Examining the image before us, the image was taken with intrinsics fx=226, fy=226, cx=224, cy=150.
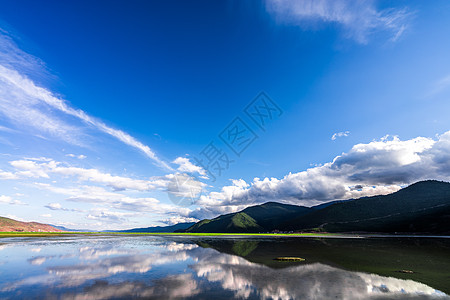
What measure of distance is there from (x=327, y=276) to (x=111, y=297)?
22.7 meters

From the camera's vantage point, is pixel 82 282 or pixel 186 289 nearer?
pixel 186 289

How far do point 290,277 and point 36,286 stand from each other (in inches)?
998

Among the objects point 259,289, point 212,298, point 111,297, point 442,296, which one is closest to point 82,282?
point 111,297

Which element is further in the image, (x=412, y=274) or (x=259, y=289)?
(x=412, y=274)

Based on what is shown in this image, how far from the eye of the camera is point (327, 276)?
85.9 ft

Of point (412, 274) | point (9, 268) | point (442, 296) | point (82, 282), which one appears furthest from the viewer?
point (9, 268)

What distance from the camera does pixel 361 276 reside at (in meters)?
26.6

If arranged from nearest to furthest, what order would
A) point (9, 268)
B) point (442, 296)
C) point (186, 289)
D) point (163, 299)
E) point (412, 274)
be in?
point (163, 299)
point (442, 296)
point (186, 289)
point (412, 274)
point (9, 268)

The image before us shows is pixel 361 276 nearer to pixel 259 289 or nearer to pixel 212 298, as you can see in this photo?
pixel 259 289

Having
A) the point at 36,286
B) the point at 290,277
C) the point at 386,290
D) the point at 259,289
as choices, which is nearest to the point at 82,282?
the point at 36,286

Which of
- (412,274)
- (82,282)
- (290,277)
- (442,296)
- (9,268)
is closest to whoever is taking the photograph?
(442,296)

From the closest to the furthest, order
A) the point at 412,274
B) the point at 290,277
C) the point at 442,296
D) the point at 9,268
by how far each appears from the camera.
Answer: the point at 442,296 < the point at 290,277 < the point at 412,274 < the point at 9,268

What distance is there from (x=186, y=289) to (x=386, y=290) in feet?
60.5

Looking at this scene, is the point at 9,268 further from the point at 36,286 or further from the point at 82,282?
the point at 82,282
